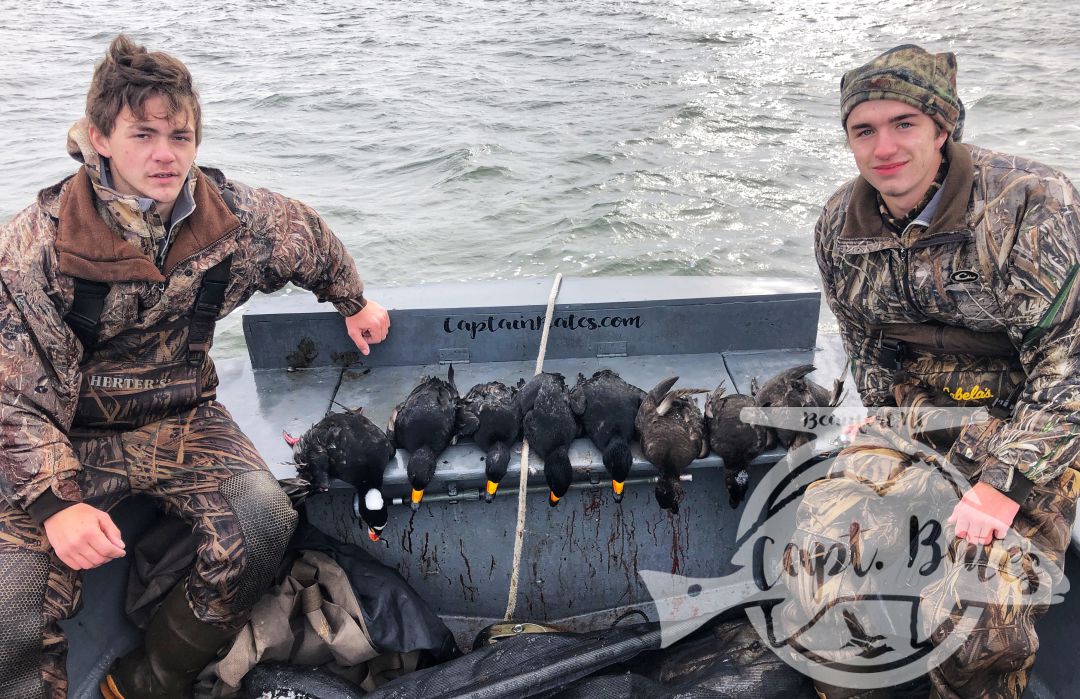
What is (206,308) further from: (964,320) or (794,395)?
(964,320)

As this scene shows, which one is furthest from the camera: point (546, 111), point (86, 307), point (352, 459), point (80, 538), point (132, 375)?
point (546, 111)

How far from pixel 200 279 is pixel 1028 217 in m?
2.90

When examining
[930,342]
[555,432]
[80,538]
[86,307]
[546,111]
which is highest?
[86,307]

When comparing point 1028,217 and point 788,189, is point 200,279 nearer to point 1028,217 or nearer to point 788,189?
point 1028,217

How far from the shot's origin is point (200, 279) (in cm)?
319

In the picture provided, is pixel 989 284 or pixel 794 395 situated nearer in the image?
pixel 989 284

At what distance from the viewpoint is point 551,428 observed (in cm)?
360

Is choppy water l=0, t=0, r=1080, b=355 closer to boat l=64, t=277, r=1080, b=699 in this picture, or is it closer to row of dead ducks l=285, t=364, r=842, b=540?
boat l=64, t=277, r=1080, b=699

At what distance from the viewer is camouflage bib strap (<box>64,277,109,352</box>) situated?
2.90m

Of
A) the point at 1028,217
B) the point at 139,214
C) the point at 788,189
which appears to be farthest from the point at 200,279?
the point at 788,189

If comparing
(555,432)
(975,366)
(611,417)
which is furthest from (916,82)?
(555,432)

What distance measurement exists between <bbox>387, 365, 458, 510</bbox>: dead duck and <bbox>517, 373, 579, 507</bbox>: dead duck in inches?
13.5

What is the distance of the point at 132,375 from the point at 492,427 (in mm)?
1448

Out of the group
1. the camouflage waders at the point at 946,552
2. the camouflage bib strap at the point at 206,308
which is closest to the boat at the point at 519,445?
the camouflage waders at the point at 946,552
